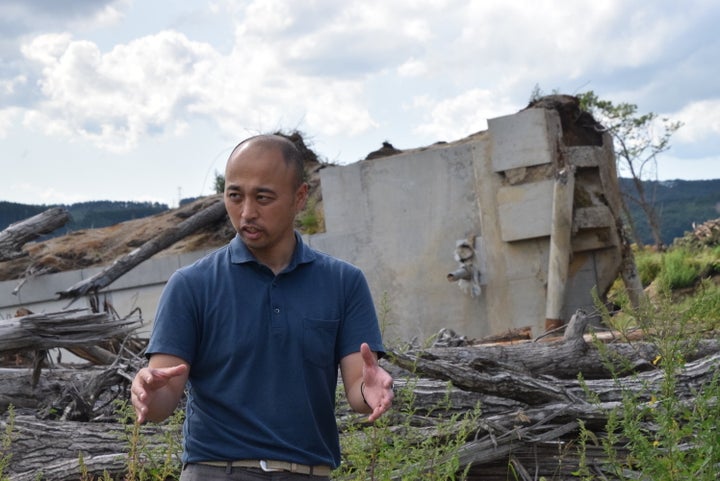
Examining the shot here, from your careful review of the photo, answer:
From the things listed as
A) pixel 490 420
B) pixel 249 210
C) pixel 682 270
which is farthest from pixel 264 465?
pixel 682 270

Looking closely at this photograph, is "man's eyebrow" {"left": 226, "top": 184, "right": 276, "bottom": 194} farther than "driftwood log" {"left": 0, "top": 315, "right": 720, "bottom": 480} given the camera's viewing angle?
No

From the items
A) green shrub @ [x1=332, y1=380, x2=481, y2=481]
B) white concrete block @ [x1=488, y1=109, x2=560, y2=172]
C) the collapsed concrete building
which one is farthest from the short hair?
white concrete block @ [x1=488, y1=109, x2=560, y2=172]

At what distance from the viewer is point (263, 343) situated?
8.89ft

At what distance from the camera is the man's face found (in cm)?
275

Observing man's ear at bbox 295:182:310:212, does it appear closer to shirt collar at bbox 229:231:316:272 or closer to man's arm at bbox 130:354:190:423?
shirt collar at bbox 229:231:316:272

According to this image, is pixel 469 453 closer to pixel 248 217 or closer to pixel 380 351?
pixel 380 351

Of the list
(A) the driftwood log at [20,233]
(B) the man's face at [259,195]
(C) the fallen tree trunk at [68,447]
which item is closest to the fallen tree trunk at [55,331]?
(C) the fallen tree trunk at [68,447]

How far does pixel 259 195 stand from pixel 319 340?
45 cm

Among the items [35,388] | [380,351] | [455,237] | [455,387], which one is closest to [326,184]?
[455,237]

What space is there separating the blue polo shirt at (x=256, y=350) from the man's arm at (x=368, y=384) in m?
0.07

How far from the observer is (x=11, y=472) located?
5312 mm

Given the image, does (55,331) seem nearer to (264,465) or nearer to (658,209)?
(264,465)

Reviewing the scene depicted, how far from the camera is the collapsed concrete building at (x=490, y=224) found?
11.7m

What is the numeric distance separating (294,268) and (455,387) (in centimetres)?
293
